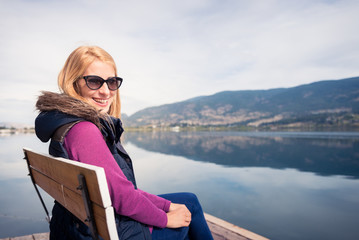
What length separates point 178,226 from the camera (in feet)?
6.00

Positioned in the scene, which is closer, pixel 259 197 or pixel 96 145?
pixel 96 145

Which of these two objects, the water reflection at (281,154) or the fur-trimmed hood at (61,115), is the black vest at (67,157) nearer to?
the fur-trimmed hood at (61,115)

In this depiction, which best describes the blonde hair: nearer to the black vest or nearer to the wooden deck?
the black vest

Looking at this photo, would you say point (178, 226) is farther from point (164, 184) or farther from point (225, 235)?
point (164, 184)

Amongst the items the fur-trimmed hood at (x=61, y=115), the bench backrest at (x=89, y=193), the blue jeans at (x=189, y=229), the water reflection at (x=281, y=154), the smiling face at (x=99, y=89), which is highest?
the smiling face at (x=99, y=89)

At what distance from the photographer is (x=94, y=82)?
198 centimetres

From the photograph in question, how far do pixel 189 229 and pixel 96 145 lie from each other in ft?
4.26

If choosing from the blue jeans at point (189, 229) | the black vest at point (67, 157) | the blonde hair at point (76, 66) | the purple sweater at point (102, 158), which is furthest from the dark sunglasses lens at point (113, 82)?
the blue jeans at point (189, 229)

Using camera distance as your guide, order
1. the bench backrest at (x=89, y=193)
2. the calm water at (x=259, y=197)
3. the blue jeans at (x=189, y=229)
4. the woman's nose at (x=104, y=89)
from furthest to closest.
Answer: the calm water at (x=259, y=197)
the woman's nose at (x=104, y=89)
the blue jeans at (x=189, y=229)
the bench backrest at (x=89, y=193)

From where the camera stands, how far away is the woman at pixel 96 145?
54.7 inches

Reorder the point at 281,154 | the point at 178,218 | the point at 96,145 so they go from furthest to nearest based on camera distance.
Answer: the point at 281,154 → the point at 178,218 → the point at 96,145

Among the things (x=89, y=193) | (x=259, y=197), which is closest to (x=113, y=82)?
(x=89, y=193)

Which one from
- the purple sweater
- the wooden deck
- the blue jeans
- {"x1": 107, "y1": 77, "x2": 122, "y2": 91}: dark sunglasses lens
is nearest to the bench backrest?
the purple sweater

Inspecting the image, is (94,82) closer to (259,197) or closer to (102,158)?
(102,158)
